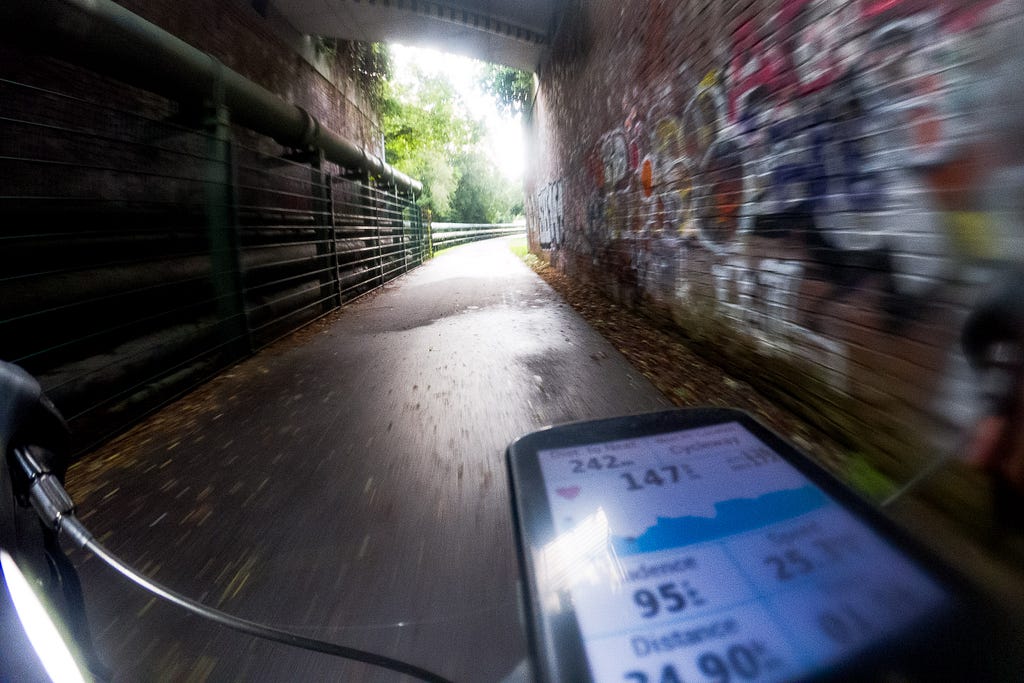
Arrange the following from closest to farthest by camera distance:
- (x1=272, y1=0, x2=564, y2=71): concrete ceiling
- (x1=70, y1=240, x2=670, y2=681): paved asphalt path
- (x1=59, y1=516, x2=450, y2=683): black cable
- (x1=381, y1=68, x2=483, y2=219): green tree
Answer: (x1=59, y1=516, x2=450, y2=683): black cable → (x1=70, y1=240, x2=670, y2=681): paved asphalt path → (x1=272, y1=0, x2=564, y2=71): concrete ceiling → (x1=381, y1=68, x2=483, y2=219): green tree

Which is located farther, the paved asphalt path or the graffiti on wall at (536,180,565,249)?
the graffiti on wall at (536,180,565,249)

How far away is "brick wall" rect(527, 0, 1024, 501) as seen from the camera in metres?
1.68

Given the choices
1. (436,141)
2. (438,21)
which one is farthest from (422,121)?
(438,21)

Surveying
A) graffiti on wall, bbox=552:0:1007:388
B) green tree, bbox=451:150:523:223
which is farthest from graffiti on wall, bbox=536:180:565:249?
green tree, bbox=451:150:523:223

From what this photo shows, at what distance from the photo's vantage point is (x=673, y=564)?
0.65 meters

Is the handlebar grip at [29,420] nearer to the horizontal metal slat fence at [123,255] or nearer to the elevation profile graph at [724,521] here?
the elevation profile graph at [724,521]

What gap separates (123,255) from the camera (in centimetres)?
414

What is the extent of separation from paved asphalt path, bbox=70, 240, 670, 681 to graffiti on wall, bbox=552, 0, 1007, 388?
1.18 meters

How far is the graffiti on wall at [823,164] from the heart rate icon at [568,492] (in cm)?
190

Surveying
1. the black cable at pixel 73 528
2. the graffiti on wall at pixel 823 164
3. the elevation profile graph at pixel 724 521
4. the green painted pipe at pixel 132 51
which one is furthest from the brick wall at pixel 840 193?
the green painted pipe at pixel 132 51

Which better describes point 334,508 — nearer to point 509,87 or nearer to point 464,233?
point 509,87

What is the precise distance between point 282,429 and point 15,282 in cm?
194

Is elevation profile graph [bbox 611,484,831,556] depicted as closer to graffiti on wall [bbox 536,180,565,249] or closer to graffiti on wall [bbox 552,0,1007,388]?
graffiti on wall [bbox 552,0,1007,388]

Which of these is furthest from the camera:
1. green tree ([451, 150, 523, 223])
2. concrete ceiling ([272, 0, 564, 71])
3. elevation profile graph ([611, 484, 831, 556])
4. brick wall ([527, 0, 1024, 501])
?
green tree ([451, 150, 523, 223])
